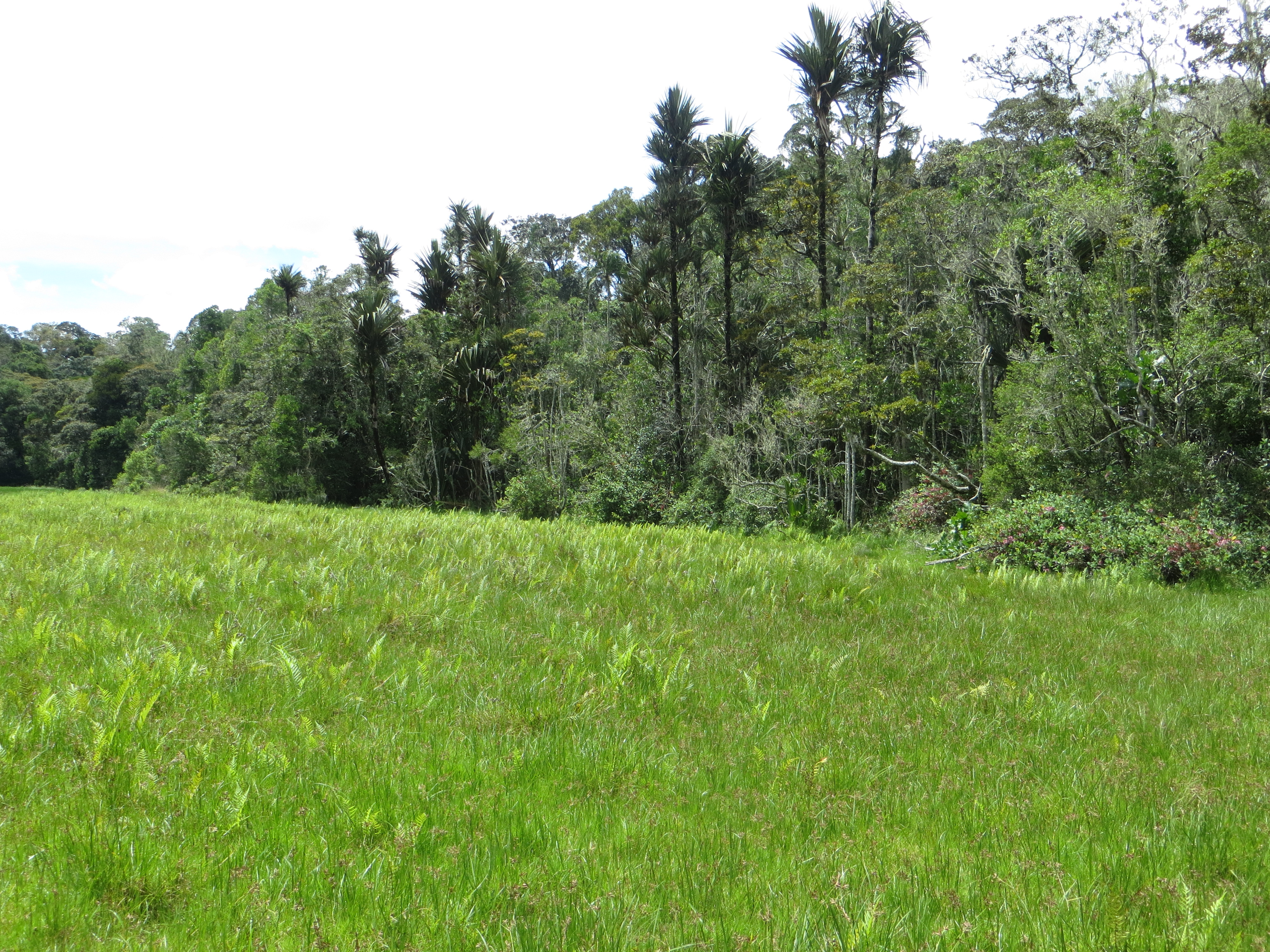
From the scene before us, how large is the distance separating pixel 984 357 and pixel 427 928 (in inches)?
744

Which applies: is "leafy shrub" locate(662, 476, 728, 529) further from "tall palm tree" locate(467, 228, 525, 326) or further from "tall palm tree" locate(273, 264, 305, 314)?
"tall palm tree" locate(273, 264, 305, 314)

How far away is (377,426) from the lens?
90.8 ft

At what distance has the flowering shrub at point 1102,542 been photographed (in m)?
11.0

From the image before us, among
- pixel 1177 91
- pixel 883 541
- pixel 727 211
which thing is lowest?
pixel 883 541

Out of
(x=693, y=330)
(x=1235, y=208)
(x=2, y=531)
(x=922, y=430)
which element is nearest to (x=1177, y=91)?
(x=1235, y=208)

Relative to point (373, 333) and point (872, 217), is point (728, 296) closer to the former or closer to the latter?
point (872, 217)

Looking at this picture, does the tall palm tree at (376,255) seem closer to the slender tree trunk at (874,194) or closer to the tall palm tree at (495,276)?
the tall palm tree at (495,276)

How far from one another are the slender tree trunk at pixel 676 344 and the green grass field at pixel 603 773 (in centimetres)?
1414

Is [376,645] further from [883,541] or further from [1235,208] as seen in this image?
[1235,208]

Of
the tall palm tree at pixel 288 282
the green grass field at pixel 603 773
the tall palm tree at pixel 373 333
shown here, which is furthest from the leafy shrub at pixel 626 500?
the tall palm tree at pixel 288 282

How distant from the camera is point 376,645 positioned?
522 centimetres

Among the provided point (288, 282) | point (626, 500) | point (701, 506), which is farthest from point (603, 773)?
point (288, 282)

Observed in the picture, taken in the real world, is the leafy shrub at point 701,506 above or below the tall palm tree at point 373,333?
below

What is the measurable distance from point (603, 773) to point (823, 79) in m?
20.6
